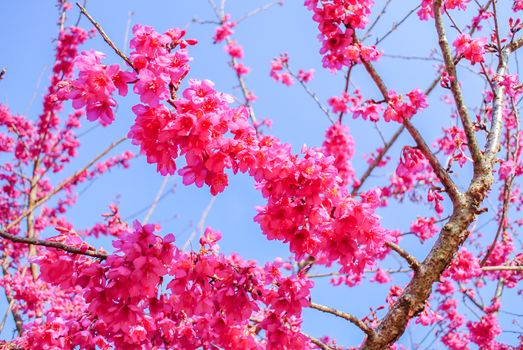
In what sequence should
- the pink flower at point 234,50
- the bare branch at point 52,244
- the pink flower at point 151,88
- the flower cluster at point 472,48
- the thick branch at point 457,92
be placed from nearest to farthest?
the bare branch at point 52,244, the pink flower at point 151,88, the thick branch at point 457,92, the flower cluster at point 472,48, the pink flower at point 234,50

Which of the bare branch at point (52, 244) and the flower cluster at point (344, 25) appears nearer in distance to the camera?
the bare branch at point (52, 244)

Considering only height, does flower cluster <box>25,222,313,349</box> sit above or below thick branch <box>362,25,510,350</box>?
below

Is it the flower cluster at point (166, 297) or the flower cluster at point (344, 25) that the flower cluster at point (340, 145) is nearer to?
the flower cluster at point (344, 25)

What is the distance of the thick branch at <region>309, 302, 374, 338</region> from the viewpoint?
2.72m

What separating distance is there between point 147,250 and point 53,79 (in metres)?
5.59

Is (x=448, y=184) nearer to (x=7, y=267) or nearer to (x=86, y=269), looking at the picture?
(x=86, y=269)

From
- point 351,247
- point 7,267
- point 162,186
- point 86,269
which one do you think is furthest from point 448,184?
point 7,267

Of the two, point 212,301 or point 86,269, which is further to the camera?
point 212,301

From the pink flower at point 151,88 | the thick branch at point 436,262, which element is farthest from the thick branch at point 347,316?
the pink flower at point 151,88

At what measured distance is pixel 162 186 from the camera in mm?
6129

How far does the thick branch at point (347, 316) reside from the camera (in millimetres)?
2721

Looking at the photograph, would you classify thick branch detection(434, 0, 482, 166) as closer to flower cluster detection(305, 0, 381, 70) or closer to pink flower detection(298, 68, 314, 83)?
flower cluster detection(305, 0, 381, 70)

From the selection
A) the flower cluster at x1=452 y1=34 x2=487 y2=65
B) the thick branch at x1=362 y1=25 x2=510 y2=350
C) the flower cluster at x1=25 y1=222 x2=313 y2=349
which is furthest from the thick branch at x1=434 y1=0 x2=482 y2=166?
the flower cluster at x1=25 y1=222 x2=313 y2=349

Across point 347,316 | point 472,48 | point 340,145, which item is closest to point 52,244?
point 347,316
